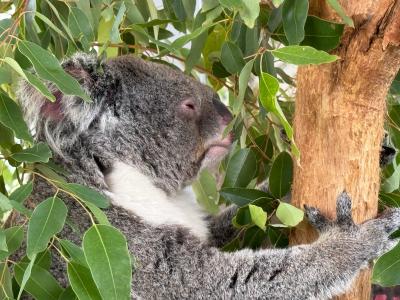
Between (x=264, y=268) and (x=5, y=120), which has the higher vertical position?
(x=5, y=120)

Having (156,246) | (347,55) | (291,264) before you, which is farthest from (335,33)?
(156,246)

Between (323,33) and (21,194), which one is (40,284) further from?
(323,33)

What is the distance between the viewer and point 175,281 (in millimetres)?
1914

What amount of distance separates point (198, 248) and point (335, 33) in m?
0.71

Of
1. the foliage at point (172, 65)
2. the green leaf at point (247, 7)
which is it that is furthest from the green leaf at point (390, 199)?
the green leaf at point (247, 7)

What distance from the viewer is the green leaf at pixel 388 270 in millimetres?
1575

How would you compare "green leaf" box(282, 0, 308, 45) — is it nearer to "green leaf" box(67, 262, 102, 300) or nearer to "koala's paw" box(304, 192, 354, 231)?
"koala's paw" box(304, 192, 354, 231)

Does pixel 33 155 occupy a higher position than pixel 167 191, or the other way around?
pixel 33 155

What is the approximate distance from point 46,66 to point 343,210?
832 mm

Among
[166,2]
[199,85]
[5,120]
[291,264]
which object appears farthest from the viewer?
[199,85]

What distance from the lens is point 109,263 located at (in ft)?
4.41

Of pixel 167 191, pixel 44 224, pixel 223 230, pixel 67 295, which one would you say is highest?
pixel 44 224

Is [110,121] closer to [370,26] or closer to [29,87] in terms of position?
[29,87]

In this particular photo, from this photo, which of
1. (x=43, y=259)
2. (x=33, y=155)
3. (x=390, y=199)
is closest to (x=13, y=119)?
(x=33, y=155)
